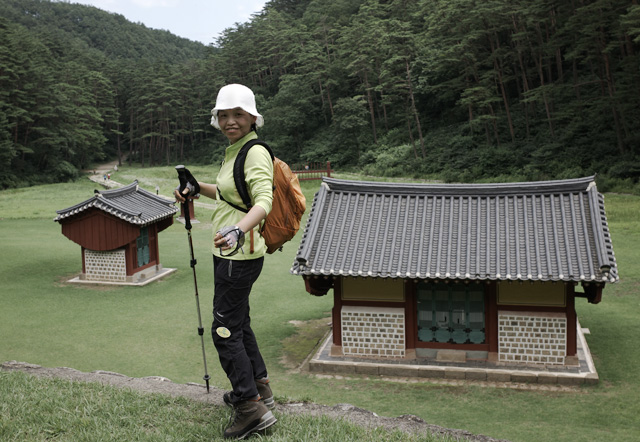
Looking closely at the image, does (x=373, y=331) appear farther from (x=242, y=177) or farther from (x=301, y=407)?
(x=242, y=177)

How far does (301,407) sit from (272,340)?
7076 mm

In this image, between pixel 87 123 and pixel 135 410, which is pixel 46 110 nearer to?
pixel 87 123

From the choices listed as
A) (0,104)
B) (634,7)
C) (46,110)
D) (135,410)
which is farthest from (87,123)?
(135,410)

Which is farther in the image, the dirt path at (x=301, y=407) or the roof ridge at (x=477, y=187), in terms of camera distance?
the roof ridge at (x=477, y=187)

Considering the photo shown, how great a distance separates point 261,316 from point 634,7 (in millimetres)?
22348

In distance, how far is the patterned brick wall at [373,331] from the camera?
33.8 ft

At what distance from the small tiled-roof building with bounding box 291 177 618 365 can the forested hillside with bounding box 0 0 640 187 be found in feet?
60.9

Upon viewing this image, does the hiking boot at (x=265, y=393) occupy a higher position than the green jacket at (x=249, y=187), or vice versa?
the green jacket at (x=249, y=187)

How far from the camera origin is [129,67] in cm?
7894

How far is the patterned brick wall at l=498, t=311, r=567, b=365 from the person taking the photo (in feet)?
31.9

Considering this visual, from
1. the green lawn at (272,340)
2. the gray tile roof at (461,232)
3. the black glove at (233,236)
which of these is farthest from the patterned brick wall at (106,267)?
the black glove at (233,236)

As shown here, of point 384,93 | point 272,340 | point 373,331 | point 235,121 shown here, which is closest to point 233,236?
point 235,121

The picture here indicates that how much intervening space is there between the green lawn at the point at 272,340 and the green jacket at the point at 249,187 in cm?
200

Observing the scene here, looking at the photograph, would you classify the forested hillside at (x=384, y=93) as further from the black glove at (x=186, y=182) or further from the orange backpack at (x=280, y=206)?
the black glove at (x=186, y=182)
